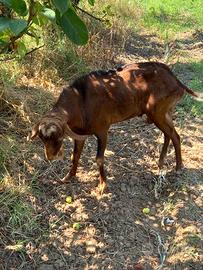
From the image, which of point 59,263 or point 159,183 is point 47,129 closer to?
point 59,263

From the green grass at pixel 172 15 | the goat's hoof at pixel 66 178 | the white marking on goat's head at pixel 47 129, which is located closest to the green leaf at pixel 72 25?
the white marking on goat's head at pixel 47 129

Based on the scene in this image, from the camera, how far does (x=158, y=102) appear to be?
4.58 m

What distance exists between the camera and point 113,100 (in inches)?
176

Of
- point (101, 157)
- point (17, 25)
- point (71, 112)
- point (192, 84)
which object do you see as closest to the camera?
point (17, 25)

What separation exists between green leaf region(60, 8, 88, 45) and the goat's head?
184 cm

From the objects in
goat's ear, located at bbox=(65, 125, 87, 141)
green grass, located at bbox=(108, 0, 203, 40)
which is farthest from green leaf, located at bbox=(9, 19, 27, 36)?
green grass, located at bbox=(108, 0, 203, 40)

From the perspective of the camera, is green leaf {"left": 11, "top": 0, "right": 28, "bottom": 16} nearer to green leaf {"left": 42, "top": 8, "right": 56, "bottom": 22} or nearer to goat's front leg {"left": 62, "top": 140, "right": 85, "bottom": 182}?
green leaf {"left": 42, "top": 8, "right": 56, "bottom": 22}

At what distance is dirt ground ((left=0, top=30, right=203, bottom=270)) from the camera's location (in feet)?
12.7

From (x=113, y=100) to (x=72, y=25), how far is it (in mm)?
2485

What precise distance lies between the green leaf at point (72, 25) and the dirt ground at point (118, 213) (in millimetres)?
2256

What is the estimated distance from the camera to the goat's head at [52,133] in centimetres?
384

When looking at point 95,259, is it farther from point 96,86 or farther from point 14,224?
point 96,86

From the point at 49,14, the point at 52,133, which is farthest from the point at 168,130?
the point at 49,14

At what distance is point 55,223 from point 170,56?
4.54 metres
